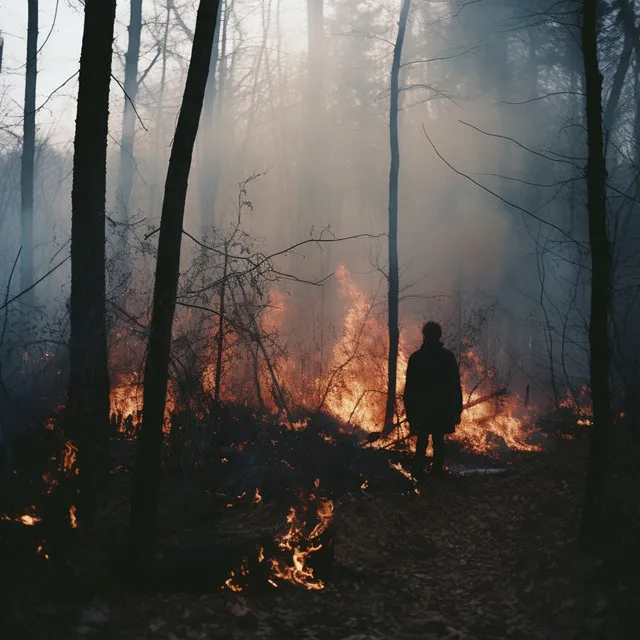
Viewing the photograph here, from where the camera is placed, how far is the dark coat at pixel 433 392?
8898mm

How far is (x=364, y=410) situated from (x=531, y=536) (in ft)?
21.4

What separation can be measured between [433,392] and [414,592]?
3.71 m


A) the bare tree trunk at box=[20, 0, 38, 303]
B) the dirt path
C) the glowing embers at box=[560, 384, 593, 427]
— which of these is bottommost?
the dirt path

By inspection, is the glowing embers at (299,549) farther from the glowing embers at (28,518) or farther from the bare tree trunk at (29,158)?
the bare tree trunk at (29,158)

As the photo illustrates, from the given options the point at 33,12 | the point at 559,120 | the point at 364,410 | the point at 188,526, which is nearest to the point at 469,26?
the point at 559,120

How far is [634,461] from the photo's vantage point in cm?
651

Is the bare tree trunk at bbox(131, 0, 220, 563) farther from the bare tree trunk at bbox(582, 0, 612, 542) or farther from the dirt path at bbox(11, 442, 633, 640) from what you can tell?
the bare tree trunk at bbox(582, 0, 612, 542)

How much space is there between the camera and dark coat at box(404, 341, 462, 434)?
890 cm

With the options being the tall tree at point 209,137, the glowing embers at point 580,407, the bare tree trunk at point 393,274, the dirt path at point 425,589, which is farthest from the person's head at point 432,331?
the tall tree at point 209,137

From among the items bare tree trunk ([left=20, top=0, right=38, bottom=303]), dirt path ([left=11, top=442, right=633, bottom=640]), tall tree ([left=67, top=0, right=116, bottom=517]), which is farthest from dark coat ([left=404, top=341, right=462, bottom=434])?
bare tree trunk ([left=20, top=0, right=38, bottom=303])

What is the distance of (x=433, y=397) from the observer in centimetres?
898

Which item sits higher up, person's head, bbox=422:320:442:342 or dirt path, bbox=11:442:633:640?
person's head, bbox=422:320:442:342

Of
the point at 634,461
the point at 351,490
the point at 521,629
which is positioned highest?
the point at 634,461

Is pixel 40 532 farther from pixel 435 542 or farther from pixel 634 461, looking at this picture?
pixel 634 461
